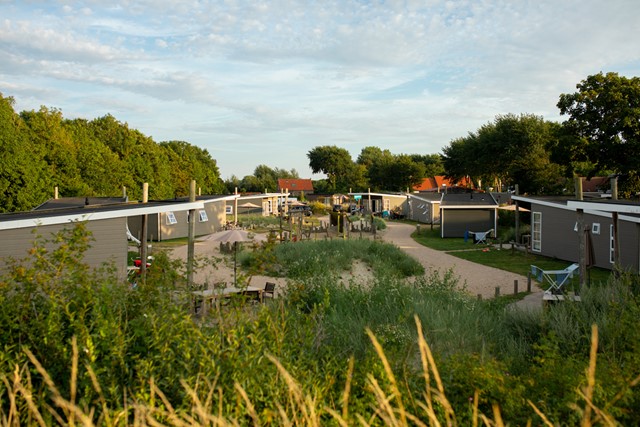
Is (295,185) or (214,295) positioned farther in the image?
(295,185)

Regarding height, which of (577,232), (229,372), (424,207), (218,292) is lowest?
(577,232)

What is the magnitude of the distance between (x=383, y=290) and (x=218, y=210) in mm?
27457

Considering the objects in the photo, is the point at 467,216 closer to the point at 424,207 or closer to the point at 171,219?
the point at 424,207

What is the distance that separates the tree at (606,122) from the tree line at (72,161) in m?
27.7

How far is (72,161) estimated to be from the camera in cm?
3525

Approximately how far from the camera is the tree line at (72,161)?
28.2 meters

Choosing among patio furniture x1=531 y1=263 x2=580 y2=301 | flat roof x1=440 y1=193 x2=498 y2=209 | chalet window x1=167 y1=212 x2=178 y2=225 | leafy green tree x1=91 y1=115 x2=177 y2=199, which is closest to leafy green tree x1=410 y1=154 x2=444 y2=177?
leafy green tree x1=91 y1=115 x2=177 y2=199

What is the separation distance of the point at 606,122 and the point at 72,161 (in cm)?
3114

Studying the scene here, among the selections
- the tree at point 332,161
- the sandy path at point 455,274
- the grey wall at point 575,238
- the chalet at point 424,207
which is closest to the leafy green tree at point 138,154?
the sandy path at point 455,274

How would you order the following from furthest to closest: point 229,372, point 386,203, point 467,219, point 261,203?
point 386,203 → point 261,203 → point 467,219 → point 229,372

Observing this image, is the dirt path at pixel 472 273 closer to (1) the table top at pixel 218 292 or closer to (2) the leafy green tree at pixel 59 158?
(1) the table top at pixel 218 292

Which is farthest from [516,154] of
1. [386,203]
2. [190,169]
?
[190,169]

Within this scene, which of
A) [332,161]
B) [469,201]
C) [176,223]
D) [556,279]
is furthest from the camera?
[332,161]

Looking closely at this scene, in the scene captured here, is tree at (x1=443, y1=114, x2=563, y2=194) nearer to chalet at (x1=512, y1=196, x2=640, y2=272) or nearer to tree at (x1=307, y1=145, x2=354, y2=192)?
chalet at (x1=512, y1=196, x2=640, y2=272)
